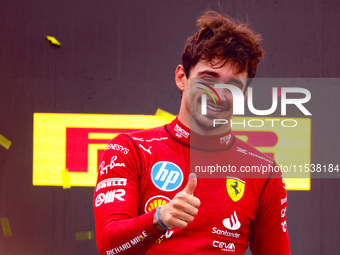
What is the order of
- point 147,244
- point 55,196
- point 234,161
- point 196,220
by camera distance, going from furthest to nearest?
point 55,196
point 234,161
point 196,220
point 147,244

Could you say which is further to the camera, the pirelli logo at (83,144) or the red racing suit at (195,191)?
the pirelli logo at (83,144)

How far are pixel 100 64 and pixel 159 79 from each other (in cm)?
39

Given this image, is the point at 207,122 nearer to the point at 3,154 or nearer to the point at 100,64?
the point at 100,64

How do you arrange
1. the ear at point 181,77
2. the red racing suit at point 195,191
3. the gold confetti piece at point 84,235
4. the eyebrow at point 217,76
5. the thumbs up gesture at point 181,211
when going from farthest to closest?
the gold confetti piece at point 84,235
the ear at point 181,77
the eyebrow at point 217,76
the red racing suit at point 195,191
the thumbs up gesture at point 181,211

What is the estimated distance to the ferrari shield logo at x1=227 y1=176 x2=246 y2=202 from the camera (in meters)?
1.12

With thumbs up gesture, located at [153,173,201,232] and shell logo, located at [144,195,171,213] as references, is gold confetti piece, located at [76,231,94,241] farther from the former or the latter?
thumbs up gesture, located at [153,173,201,232]

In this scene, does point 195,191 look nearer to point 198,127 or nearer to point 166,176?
point 166,176

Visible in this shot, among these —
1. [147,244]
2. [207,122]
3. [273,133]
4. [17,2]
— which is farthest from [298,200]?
[17,2]

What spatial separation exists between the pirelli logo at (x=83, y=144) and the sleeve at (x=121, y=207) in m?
1.22

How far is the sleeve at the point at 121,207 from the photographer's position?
0.84 metres

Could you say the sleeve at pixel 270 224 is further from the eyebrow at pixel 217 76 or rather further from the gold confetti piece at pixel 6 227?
the gold confetti piece at pixel 6 227

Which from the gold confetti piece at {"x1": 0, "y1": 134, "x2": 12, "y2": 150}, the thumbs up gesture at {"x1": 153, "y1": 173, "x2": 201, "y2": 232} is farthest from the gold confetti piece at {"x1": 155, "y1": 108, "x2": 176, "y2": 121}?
the thumbs up gesture at {"x1": 153, "y1": 173, "x2": 201, "y2": 232}

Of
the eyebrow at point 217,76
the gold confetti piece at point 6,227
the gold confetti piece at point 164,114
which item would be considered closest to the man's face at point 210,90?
the eyebrow at point 217,76

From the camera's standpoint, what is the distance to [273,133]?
2361mm
